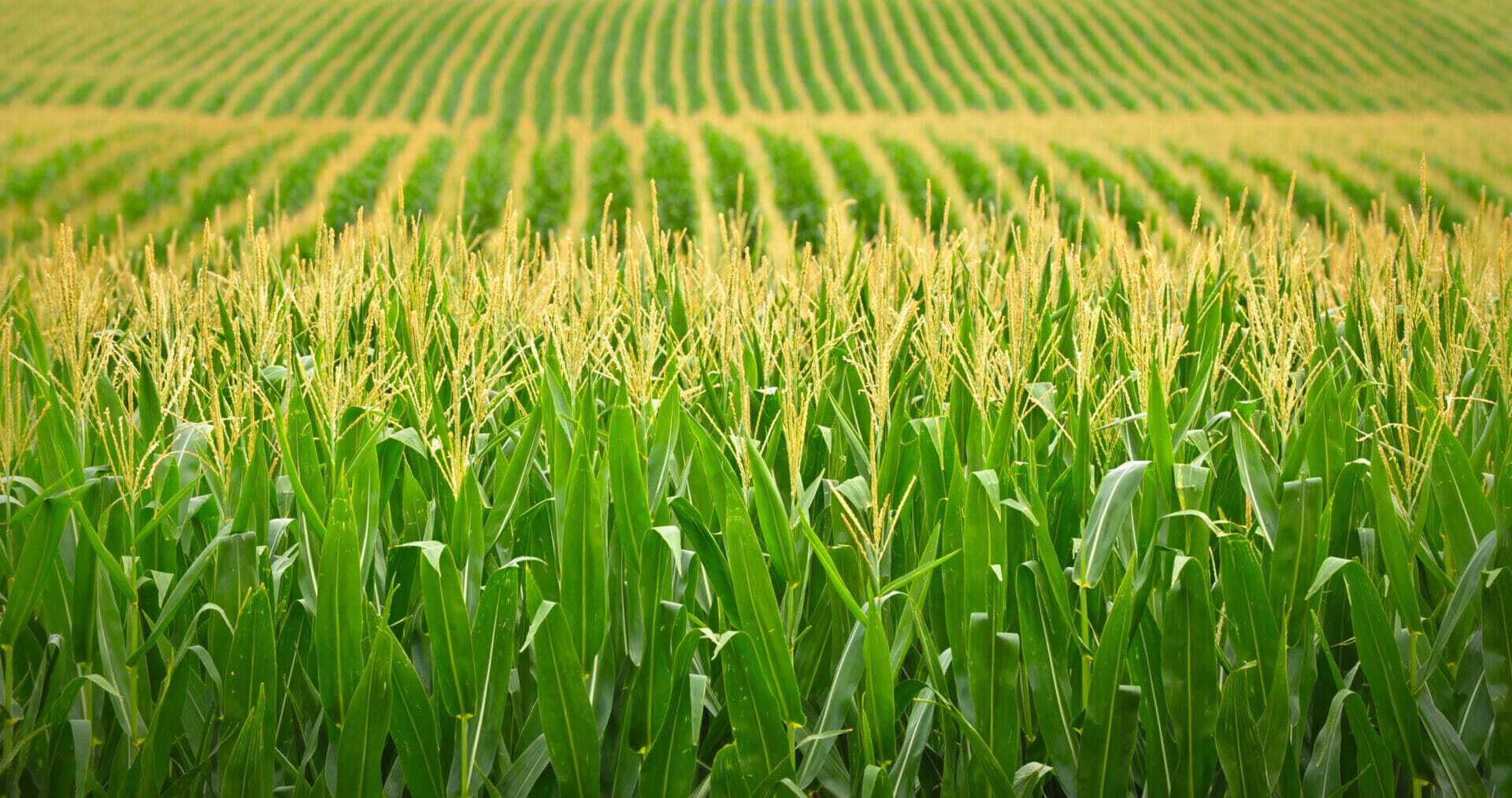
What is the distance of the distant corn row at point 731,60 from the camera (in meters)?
24.6

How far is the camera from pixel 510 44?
31141 millimetres

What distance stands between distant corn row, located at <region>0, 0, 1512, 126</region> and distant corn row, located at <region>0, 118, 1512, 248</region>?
514cm

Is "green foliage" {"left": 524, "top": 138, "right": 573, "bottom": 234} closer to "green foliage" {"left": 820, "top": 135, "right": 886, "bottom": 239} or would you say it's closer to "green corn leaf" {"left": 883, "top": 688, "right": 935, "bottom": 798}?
"green foliage" {"left": 820, "top": 135, "right": 886, "bottom": 239}

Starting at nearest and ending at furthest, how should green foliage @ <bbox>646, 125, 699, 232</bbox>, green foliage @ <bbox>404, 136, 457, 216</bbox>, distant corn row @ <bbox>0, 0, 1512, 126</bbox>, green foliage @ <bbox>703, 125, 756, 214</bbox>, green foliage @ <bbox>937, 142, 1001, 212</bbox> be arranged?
green foliage @ <bbox>646, 125, 699, 232</bbox> → green foliage @ <bbox>404, 136, 457, 216</bbox> → green foliage @ <bbox>703, 125, 756, 214</bbox> → green foliage @ <bbox>937, 142, 1001, 212</bbox> → distant corn row @ <bbox>0, 0, 1512, 126</bbox>

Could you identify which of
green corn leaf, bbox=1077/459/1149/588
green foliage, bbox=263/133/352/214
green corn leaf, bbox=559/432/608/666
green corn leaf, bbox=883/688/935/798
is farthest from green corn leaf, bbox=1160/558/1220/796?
green foliage, bbox=263/133/352/214

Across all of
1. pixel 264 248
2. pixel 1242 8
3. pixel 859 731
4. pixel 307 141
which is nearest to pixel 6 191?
pixel 307 141

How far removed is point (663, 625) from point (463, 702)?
13.4 inches

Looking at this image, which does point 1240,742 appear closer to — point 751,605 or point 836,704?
point 836,704

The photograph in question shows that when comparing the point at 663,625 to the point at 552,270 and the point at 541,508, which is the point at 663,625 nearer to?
the point at 541,508

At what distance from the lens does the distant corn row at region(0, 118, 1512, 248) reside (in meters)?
13.8

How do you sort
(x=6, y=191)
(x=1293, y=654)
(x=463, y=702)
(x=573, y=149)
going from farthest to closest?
(x=573, y=149) < (x=6, y=191) < (x=1293, y=654) < (x=463, y=702)

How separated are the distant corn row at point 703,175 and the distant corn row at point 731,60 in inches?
202

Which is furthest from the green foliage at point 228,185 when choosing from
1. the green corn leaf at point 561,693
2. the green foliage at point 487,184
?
the green corn leaf at point 561,693

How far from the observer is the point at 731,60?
31.5m
